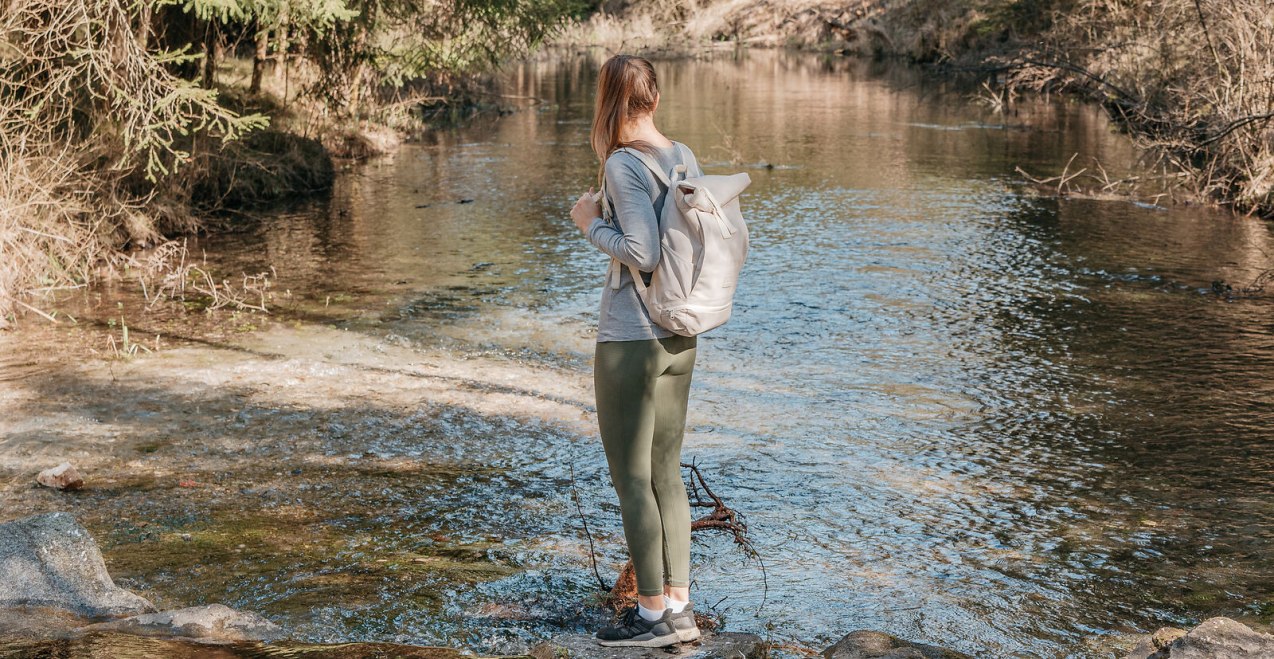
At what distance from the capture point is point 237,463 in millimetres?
6547

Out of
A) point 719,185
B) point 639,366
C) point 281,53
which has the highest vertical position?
point 281,53

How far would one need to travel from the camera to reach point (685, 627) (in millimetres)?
3961

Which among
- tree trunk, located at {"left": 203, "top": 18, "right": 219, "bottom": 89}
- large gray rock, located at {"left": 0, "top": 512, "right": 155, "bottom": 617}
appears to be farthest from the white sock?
tree trunk, located at {"left": 203, "top": 18, "right": 219, "bottom": 89}

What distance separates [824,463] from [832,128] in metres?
18.3

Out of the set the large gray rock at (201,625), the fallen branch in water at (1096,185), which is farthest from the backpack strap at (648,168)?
the fallen branch in water at (1096,185)

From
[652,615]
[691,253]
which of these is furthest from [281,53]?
[652,615]

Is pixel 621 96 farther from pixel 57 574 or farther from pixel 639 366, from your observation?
pixel 57 574

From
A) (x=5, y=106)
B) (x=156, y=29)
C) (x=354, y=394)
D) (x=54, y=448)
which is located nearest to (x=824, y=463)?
(x=354, y=394)

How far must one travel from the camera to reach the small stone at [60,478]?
598cm

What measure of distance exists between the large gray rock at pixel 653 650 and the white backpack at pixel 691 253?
1.06 meters

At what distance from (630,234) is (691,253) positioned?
214 mm

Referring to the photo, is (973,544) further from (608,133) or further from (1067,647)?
(608,133)

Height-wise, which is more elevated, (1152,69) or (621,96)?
(1152,69)

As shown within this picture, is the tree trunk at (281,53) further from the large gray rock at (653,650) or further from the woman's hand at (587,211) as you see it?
the large gray rock at (653,650)
